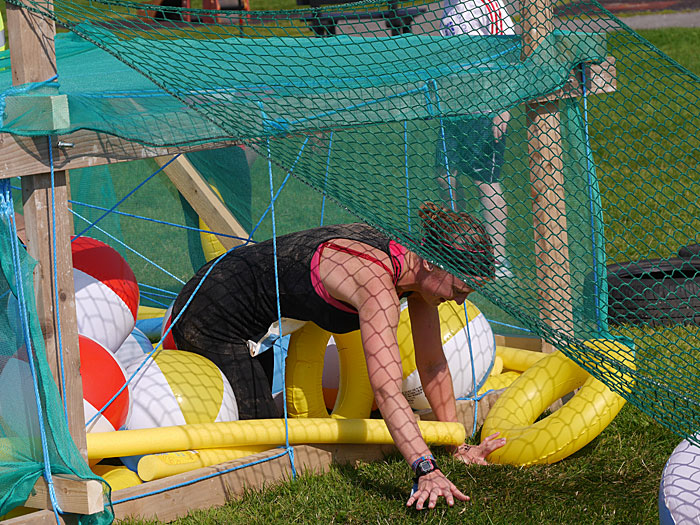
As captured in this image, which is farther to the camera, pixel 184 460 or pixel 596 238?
pixel 596 238

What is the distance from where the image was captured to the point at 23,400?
119 inches

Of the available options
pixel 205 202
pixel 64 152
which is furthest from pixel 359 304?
pixel 205 202

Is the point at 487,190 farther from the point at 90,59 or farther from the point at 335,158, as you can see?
the point at 90,59

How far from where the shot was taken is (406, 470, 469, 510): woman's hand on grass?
10.2 ft

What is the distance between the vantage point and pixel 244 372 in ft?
12.7

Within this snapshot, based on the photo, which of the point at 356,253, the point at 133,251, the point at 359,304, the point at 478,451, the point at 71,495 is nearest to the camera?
the point at 71,495

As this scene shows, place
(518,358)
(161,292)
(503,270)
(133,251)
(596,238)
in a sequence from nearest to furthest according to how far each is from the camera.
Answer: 1. (503,270)
2. (596,238)
3. (518,358)
4. (133,251)
5. (161,292)

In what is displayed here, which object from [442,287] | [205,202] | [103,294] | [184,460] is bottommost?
[184,460]

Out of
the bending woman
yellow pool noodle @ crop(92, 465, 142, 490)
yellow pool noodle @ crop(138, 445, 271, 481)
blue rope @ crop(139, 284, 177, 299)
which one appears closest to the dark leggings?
the bending woman

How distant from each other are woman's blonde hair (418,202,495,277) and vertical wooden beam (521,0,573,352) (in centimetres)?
72

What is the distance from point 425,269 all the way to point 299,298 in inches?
21.6

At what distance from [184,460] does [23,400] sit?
0.69 metres

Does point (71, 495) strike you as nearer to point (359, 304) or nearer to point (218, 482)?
point (218, 482)

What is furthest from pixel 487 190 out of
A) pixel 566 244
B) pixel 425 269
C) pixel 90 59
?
pixel 90 59
